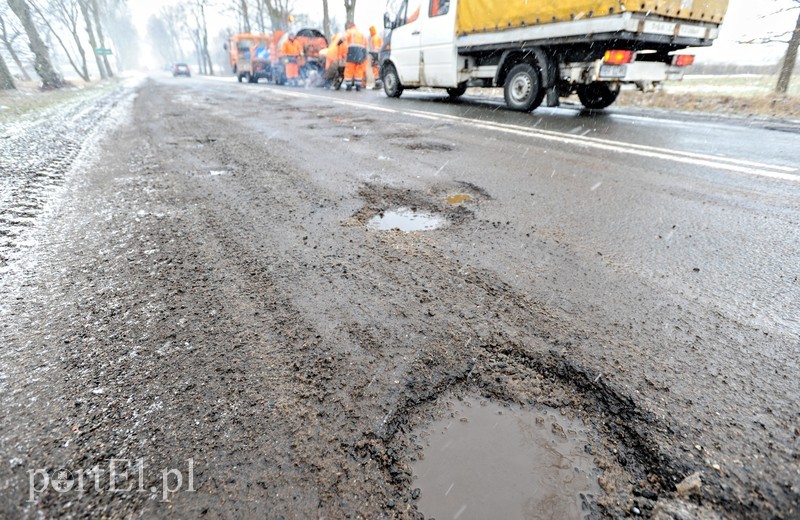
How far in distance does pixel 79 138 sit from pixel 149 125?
1251mm

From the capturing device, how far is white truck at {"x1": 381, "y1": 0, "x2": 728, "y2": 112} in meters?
6.42

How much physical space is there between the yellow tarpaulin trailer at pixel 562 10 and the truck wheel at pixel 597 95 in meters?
1.96

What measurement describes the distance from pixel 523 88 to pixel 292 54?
651 inches

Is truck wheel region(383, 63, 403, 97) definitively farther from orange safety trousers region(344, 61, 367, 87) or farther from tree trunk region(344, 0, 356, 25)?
tree trunk region(344, 0, 356, 25)

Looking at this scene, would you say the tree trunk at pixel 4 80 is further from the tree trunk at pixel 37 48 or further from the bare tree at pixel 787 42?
the bare tree at pixel 787 42

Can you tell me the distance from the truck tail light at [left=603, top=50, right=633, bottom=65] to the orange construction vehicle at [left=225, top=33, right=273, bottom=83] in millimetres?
22945

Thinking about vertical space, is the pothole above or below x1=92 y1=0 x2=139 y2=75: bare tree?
below

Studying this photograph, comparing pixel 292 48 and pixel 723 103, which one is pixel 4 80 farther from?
pixel 723 103

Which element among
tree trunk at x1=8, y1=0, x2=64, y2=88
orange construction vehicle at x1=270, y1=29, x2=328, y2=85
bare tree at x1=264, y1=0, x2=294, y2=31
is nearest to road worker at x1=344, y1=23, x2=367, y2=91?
orange construction vehicle at x1=270, y1=29, x2=328, y2=85

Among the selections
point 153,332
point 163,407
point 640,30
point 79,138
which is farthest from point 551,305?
point 79,138

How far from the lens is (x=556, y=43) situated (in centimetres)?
724

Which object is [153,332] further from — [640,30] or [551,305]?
[640,30]

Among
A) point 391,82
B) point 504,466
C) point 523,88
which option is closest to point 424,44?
point 391,82

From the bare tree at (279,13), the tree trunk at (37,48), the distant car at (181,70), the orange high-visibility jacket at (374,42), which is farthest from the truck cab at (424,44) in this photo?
the distant car at (181,70)
